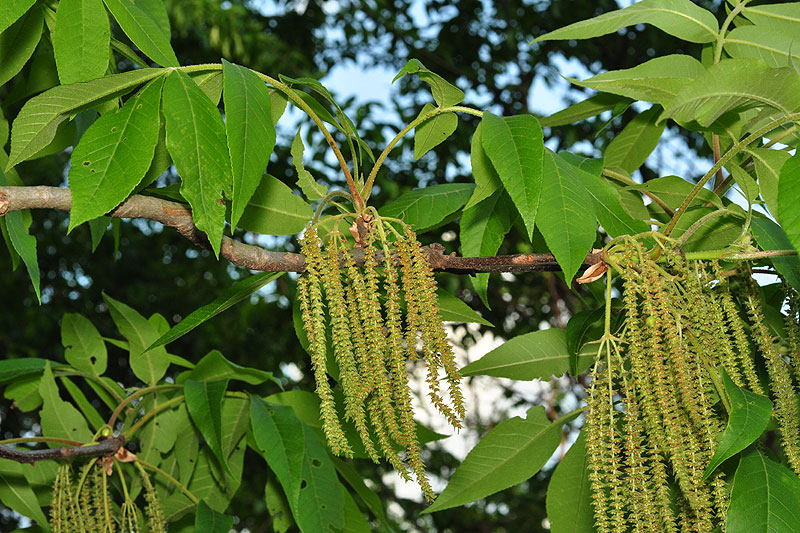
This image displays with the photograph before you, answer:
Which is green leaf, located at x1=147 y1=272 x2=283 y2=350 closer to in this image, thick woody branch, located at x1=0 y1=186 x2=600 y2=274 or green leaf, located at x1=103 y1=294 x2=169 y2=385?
thick woody branch, located at x1=0 y1=186 x2=600 y2=274

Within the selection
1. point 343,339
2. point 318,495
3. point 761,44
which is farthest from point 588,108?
point 318,495

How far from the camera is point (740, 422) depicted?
1.09 metres

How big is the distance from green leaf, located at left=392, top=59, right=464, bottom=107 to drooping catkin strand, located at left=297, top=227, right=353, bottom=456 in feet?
1.05

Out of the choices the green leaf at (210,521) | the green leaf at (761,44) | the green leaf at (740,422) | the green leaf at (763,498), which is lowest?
the green leaf at (210,521)

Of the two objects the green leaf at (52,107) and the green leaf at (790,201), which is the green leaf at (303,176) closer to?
the green leaf at (52,107)

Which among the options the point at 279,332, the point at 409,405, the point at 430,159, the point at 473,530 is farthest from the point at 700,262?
the point at 473,530

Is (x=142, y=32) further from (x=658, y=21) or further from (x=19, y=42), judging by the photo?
(x=658, y=21)

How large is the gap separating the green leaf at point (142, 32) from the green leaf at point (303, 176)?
0.87 feet

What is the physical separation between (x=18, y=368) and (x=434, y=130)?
1077 mm

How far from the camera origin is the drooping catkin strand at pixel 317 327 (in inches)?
44.5

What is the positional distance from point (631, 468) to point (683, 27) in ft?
2.80

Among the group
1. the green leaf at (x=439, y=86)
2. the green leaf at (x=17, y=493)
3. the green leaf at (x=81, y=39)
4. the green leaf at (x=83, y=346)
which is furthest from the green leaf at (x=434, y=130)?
the green leaf at (x=17, y=493)

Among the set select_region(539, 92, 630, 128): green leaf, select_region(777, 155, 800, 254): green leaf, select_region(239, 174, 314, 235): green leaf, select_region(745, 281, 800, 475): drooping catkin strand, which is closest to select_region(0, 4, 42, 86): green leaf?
select_region(239, 174, 314, 235): green leaf

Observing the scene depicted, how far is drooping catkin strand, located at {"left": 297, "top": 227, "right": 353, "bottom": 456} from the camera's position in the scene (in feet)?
3.71
